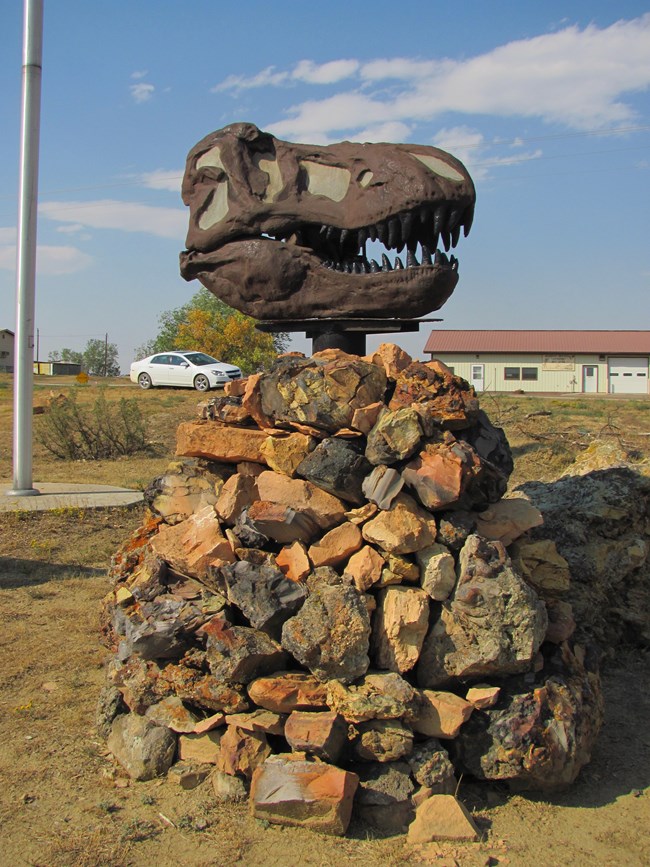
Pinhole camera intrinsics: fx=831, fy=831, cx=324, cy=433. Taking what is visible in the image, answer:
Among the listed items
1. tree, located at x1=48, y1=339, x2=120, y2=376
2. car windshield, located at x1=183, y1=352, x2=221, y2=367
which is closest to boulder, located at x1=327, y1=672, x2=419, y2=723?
car windshield, located at x1=183, y1=352, x2=221, y2=367

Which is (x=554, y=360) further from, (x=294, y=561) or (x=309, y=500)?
(x=294, y=561)

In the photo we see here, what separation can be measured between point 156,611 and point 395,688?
1.13 m

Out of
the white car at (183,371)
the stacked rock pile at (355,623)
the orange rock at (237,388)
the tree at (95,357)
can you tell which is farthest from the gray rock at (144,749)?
the tree at (95,357)

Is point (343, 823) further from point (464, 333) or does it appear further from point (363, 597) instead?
point (464, 333)

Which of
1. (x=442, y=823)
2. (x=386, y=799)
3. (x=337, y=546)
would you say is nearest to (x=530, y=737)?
(x=442, y=823)

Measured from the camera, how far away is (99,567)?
705 cm

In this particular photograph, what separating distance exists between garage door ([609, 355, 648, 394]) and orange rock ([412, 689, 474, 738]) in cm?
3896

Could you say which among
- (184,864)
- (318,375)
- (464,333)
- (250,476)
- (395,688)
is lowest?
(184,864)

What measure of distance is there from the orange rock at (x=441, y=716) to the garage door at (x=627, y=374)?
128 feet

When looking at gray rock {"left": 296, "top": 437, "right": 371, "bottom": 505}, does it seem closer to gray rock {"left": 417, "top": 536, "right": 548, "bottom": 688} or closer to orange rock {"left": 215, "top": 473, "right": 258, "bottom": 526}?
orange rock {"left": 215, "top": 473, "right": 258, "bottom": 526}

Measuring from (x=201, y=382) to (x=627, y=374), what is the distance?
2618 cm

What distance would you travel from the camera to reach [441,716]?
10.6 feet

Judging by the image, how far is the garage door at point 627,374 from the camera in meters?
39.8

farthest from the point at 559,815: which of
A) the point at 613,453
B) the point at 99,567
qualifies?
the point at 99,567
